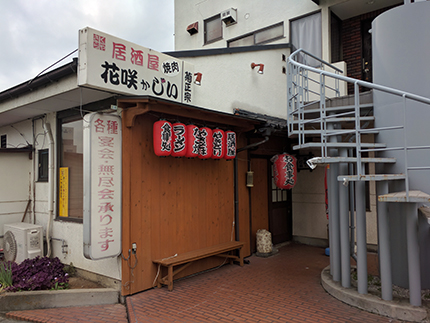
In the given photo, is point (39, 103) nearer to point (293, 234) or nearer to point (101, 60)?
point (101, 60)

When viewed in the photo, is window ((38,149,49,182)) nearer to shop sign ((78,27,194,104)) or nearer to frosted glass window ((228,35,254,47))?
shop sign ((78,27,194,104))

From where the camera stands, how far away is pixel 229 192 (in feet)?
25.0

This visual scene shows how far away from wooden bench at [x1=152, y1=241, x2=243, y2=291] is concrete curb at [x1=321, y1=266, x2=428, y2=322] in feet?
7.37

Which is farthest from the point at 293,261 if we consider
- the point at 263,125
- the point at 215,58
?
the point at 215,58

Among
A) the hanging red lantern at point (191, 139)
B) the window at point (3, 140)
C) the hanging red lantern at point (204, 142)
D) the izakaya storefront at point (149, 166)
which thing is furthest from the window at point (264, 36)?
the window at point (3, 140)

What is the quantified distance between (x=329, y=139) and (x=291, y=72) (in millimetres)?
1579

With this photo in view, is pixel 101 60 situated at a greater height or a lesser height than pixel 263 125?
greater

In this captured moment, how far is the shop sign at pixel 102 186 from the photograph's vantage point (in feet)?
16.5

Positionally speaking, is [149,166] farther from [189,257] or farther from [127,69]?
[189,257]

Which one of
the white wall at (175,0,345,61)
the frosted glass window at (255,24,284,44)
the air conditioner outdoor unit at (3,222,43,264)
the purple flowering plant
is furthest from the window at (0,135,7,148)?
the frosted glass window at (255,24,284,44)

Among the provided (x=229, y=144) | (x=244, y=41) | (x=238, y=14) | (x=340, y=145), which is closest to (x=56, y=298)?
(x=229, y=144)

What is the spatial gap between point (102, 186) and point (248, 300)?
9.95ft

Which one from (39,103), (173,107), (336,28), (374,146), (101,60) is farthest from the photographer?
(336,28)

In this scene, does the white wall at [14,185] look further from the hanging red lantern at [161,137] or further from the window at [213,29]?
the window at [213,29]
